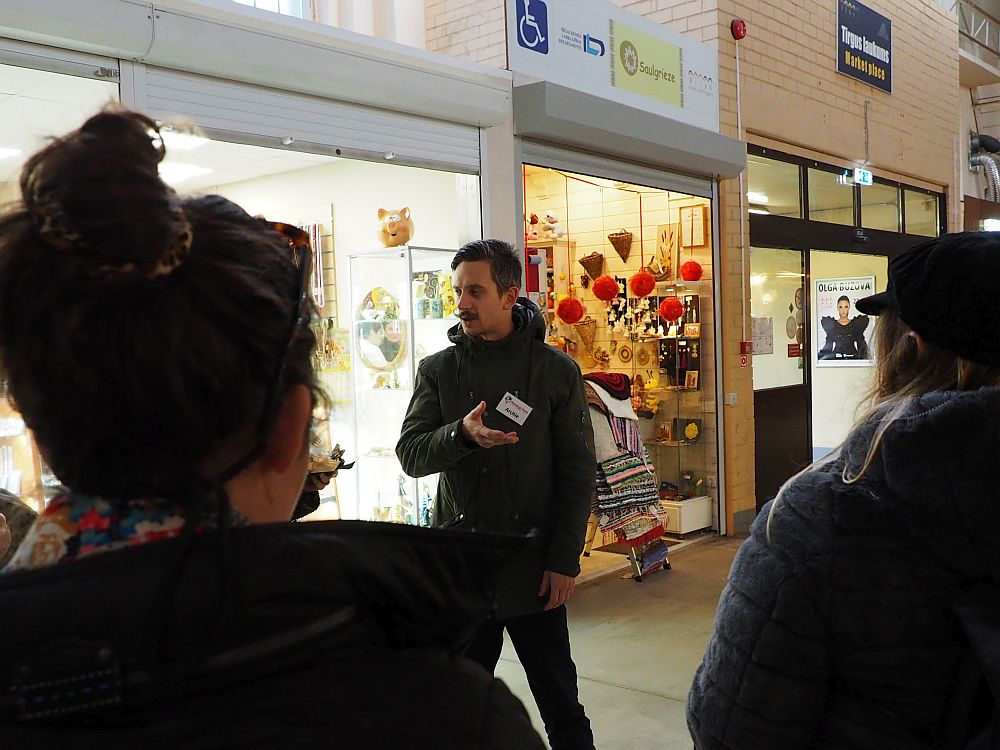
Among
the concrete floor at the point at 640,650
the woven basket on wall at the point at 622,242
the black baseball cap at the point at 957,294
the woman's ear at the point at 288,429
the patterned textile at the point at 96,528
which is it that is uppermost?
the woven basket on wall at the point at 622,242

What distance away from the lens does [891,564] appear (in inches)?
50.1

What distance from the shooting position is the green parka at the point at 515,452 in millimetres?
2850

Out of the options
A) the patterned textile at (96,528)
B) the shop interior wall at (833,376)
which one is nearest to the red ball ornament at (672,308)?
the shop interior wall at (833,376)

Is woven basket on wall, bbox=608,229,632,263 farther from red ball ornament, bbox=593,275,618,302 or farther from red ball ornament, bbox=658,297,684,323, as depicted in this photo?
red ball ornament, bbox=658,297,684,323

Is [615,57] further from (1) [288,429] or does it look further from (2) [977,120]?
(2) [977,120]

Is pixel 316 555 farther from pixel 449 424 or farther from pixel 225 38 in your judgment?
pixel 225 38

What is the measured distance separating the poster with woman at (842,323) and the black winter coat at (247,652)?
385 inches

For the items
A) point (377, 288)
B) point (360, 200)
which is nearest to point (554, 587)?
point (377, 288)

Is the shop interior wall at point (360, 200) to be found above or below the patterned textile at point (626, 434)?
above

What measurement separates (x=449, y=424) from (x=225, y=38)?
6.60ft

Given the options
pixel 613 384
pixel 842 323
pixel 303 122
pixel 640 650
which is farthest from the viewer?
pixel 842 323

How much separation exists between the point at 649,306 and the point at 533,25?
101 inches

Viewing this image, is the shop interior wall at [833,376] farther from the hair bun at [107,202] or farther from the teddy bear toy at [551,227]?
the hair bun at [107,202]

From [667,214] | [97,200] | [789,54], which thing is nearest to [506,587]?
[97,200]
